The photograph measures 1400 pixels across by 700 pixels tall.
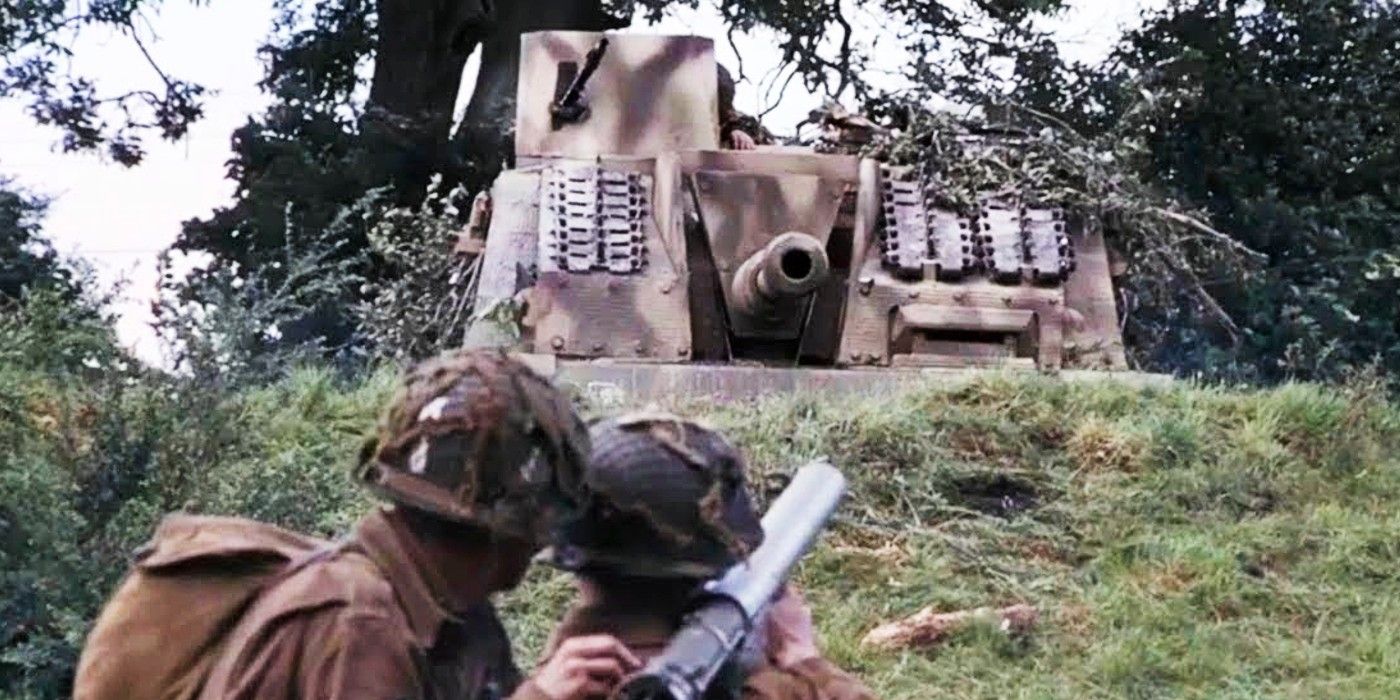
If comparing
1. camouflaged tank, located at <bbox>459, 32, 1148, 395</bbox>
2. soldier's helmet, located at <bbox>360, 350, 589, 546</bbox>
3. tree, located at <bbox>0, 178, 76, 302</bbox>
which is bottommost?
tree, located at <bbox>0, 178, 76, 302</bbox>

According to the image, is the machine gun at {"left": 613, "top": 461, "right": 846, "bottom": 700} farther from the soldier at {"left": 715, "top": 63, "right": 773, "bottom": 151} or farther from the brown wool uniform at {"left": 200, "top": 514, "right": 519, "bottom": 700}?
the soldier at {"left": 715, "top": 63, "right": 773, "bottom": 151}

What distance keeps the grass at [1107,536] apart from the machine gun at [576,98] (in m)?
2.53

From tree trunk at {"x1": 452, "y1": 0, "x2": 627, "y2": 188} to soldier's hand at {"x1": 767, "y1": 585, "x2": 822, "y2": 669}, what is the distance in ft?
49.4

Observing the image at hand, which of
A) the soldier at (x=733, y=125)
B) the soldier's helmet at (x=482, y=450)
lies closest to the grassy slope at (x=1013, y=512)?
the soldier at (x=733, y=125)

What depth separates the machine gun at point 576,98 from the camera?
10.4 meters

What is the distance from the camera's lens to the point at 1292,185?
60.1 feet

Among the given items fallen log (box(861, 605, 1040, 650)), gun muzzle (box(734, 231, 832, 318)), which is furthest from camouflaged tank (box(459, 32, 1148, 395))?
fallen log (box(861, 605, 1040, 650))

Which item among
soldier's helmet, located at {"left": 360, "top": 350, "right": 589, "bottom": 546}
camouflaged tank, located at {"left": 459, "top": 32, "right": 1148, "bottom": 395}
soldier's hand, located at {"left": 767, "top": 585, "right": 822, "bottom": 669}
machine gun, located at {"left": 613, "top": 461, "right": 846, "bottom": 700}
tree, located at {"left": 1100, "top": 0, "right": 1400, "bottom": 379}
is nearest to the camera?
machine gun, located at {"left": 613, "top": 461, "right": 846, "bottom": 700}

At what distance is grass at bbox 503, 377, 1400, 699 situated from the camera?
21.7ft

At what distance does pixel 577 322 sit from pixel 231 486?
2.51 metres

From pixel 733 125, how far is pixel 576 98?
78cm

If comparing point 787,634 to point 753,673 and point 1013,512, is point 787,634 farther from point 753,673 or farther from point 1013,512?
point 1013,512

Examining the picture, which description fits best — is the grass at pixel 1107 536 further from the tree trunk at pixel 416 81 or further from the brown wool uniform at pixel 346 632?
the tree trunk at pixel 416 81

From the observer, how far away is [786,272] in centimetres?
880
